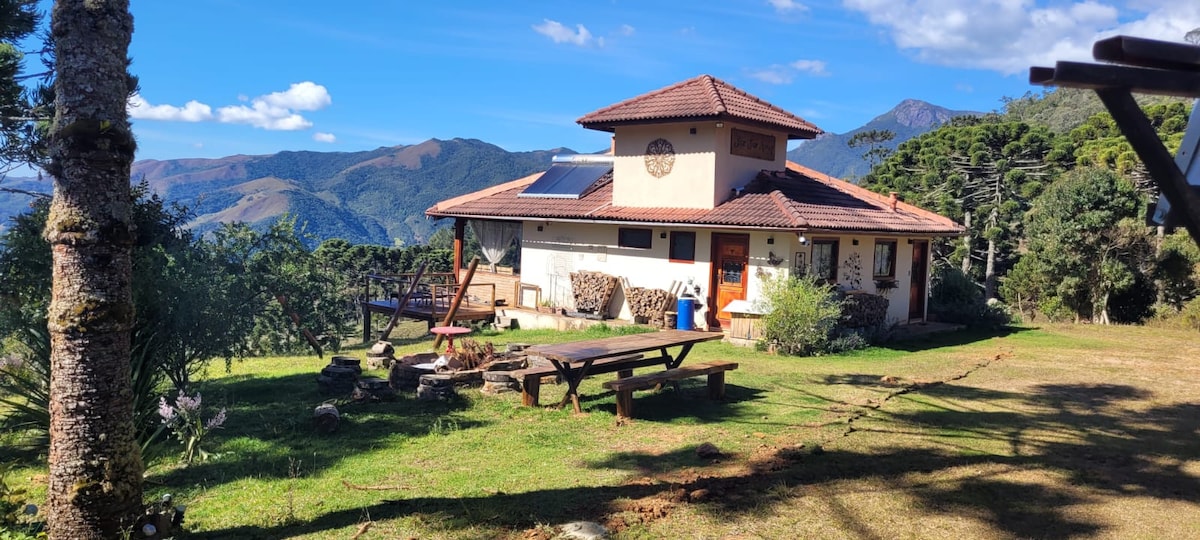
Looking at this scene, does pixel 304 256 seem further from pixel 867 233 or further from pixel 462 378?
pixel 867 233

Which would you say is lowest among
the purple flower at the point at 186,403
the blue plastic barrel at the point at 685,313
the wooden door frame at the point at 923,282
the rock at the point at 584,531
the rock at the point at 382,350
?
the rock at the point at 584,531

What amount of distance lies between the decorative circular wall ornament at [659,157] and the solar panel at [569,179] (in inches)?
103

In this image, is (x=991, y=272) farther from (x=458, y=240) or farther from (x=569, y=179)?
(x=458, y=240)

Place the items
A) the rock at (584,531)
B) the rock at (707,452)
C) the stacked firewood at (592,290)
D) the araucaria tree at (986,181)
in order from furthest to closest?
the araucaria tree at (986,181) → the stacked firewood at (592,290) → the rock at (707,452) → the rock at (584,531)

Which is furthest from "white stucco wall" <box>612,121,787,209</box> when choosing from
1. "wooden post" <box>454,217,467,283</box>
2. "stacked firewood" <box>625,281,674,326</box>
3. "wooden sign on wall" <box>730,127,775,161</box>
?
"wooden post" <box>454,217,467,283</box>

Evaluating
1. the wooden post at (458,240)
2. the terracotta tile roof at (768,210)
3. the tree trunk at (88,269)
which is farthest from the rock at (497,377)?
the wooden post at (458,240)

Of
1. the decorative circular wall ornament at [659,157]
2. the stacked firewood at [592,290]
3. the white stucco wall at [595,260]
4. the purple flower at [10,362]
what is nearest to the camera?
the purple flower at [10,362]

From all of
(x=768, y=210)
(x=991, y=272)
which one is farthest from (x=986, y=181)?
(x=768, y=210)

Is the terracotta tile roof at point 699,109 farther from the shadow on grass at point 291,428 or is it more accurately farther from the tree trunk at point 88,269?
the tree trunk at point 88,269

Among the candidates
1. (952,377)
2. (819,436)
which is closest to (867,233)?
(952,377)

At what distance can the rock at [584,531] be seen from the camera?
4926 millimetres

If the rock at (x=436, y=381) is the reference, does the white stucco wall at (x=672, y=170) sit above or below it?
above

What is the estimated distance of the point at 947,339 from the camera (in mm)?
16891

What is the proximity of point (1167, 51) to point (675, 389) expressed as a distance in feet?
24.5
